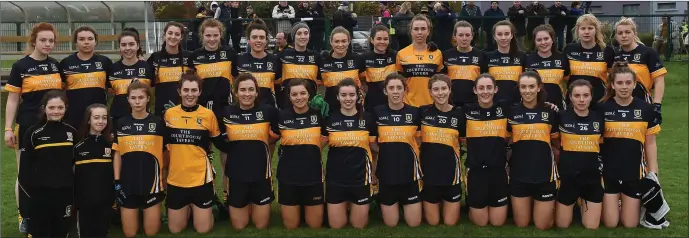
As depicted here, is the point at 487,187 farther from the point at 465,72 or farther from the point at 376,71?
the point at 376,71

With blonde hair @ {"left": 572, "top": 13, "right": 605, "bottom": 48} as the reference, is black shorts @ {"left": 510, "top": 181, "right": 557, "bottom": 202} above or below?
below

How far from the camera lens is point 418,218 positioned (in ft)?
20.3

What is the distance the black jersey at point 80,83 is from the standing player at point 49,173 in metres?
0.85

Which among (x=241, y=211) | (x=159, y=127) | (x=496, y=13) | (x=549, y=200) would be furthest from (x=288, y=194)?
(x=496, y=13)

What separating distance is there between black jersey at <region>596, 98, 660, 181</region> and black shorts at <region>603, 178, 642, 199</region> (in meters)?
0.04

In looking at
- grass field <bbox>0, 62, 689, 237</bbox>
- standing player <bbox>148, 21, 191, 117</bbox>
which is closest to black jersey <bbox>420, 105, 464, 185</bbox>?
grass field <bbox>0, 62, 689, 237</bbox>

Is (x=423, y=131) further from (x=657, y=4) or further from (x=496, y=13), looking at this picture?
(x=657, y=4)

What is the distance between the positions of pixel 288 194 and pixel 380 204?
2.95 ft

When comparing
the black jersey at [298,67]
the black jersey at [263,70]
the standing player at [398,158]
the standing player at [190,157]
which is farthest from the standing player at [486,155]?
the standing player at [190,157]

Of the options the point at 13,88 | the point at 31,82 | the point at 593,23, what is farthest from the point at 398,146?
the point at 13,88

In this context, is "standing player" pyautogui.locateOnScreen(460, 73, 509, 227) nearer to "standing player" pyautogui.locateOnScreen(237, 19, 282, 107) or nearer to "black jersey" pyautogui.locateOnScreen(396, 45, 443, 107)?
"black jersey" pyautogui.locateOnScreen(396, 45, 443, 107)

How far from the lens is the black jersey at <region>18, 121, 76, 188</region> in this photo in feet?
17.8

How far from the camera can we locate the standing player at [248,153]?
19.9ft

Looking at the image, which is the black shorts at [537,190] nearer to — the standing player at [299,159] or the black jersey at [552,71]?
the black jersey at [552,71]
